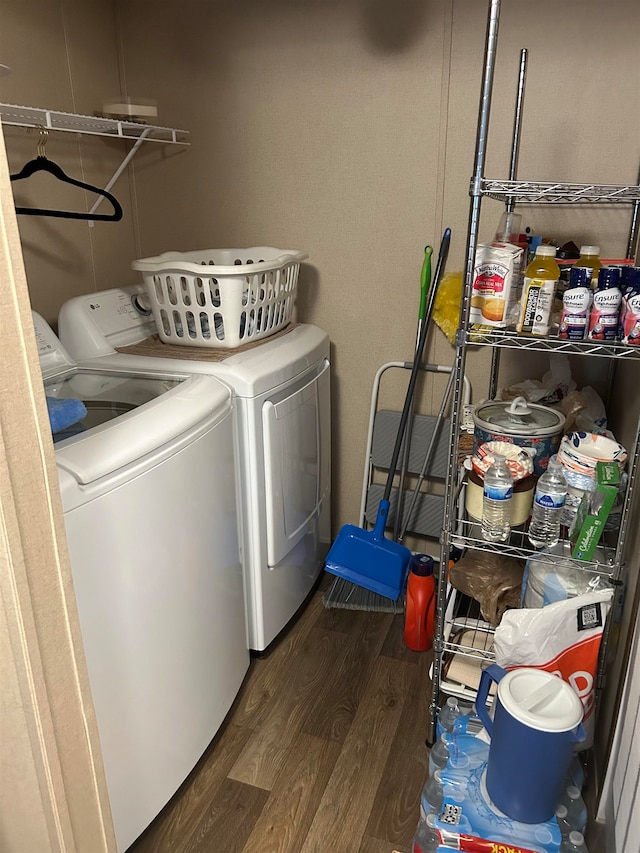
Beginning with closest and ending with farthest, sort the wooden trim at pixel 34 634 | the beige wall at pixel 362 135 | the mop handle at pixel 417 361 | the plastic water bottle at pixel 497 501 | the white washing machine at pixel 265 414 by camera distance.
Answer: the wooden trim at pixel 34 634, the plastic water bottle at pixel 497 501, the white washing machine at pixel 265 414, the beige wall at pixel 362 135, the mop handle at pixel 417 361

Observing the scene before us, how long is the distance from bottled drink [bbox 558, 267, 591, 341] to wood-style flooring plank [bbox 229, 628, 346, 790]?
1.24 meters

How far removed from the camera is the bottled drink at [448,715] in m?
1.60

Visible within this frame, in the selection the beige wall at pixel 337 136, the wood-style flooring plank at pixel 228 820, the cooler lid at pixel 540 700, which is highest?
the beige wall at pixel 337 136

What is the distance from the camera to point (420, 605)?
2.01 metres

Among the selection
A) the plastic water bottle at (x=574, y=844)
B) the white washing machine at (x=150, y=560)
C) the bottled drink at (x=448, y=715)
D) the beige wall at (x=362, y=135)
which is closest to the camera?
the white washing machine at (x=150, y=560)

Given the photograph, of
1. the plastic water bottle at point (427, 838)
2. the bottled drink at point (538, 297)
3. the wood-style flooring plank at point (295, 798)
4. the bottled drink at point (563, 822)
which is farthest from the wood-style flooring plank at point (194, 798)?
the bottled drink at point (538, 297)

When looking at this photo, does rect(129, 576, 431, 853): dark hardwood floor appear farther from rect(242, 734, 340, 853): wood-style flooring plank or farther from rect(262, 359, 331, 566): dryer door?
rect(262, 359, 331, 566): dryer door

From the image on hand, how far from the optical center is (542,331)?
4.46ft

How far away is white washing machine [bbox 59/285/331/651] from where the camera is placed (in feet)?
5.62

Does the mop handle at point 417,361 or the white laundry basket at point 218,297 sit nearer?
the white laundry basket at point 218,297

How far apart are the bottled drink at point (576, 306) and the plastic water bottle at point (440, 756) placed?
972mm

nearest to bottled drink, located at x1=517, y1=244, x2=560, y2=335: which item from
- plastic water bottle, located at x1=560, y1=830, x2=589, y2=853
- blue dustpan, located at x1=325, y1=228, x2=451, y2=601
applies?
blue dustpan, located at x1=325, y1=228, x2=451, y2=601

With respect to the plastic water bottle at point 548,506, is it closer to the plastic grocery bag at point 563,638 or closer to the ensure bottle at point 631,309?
the plastic grocery bag at point 563,638

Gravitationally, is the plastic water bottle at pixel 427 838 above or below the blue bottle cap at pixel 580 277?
below
